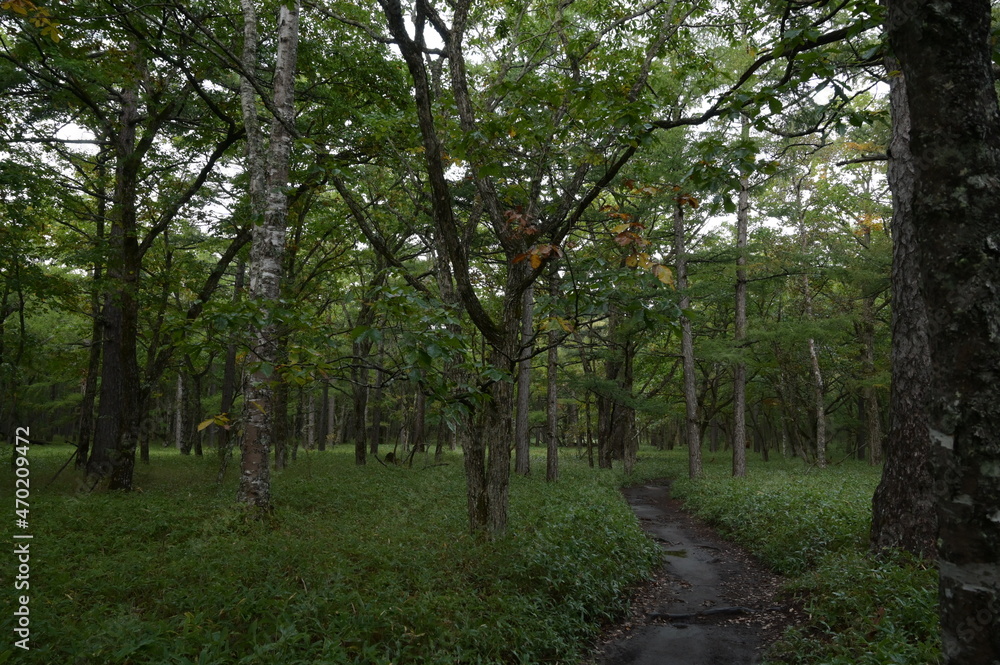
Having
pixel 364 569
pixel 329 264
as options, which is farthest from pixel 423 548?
pixel 329 264

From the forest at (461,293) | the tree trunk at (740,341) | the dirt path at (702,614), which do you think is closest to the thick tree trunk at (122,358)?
the forest at (461,293)

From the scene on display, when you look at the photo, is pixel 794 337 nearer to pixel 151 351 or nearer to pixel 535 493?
pixel 535 493

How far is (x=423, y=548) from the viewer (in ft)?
23.9

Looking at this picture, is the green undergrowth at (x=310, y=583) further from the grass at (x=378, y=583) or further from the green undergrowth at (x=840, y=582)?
the green undergrowth at (x=840, y=582)

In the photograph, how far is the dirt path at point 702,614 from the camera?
20.0ft

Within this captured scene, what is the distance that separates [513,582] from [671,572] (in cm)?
405

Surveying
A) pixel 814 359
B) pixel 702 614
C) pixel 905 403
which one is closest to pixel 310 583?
pixel 702 614

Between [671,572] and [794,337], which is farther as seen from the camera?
[794,337]

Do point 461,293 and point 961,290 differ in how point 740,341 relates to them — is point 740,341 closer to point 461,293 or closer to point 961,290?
point 461,293

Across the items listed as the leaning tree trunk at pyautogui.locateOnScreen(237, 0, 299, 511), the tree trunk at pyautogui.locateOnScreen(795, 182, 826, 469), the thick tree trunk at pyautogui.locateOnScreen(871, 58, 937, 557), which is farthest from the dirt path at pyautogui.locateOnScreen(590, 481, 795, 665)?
the tree trunk at pyautogui.locateOnScreen(795, 182, 826, 469)

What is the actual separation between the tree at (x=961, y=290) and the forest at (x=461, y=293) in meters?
0.01

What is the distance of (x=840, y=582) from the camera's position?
6480mm

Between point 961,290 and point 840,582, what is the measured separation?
590 centimetres

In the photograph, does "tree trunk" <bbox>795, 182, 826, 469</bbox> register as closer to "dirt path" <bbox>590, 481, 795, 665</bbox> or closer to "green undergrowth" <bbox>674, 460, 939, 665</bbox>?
"green undergrowth" <bbox>674, 460, 939, 665</bbox>
